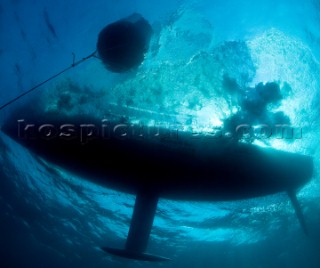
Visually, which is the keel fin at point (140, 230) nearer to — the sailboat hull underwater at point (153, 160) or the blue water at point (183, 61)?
the sailboat hull underwater at point (153, 160)

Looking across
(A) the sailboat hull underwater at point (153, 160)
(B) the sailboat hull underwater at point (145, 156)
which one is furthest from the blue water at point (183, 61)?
(A) the sailboat hull underwater at point (153, 160)

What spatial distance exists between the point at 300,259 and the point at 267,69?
98.4 feet

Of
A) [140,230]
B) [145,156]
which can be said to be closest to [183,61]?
[145,156]

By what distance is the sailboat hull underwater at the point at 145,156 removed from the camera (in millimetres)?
8164

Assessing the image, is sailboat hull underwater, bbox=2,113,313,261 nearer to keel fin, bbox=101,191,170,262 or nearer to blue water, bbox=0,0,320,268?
keel fin, bbox=101,191,170,262

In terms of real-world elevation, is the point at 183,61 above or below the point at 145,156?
above

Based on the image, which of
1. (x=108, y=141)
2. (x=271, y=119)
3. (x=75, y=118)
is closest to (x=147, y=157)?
(x=108, y=141)

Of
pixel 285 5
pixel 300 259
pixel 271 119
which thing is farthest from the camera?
pixel 300 259

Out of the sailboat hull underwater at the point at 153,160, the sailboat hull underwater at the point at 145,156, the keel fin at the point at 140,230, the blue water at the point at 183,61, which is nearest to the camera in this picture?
the blue water at the point at 183,61

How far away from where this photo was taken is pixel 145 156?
851 centimetres

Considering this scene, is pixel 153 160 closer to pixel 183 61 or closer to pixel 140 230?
pixel 140 230

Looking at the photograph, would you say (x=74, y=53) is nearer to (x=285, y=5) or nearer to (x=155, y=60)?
(x=155, y=60)

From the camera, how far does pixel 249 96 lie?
8.20 m

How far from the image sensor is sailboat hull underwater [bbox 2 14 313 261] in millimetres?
8164
